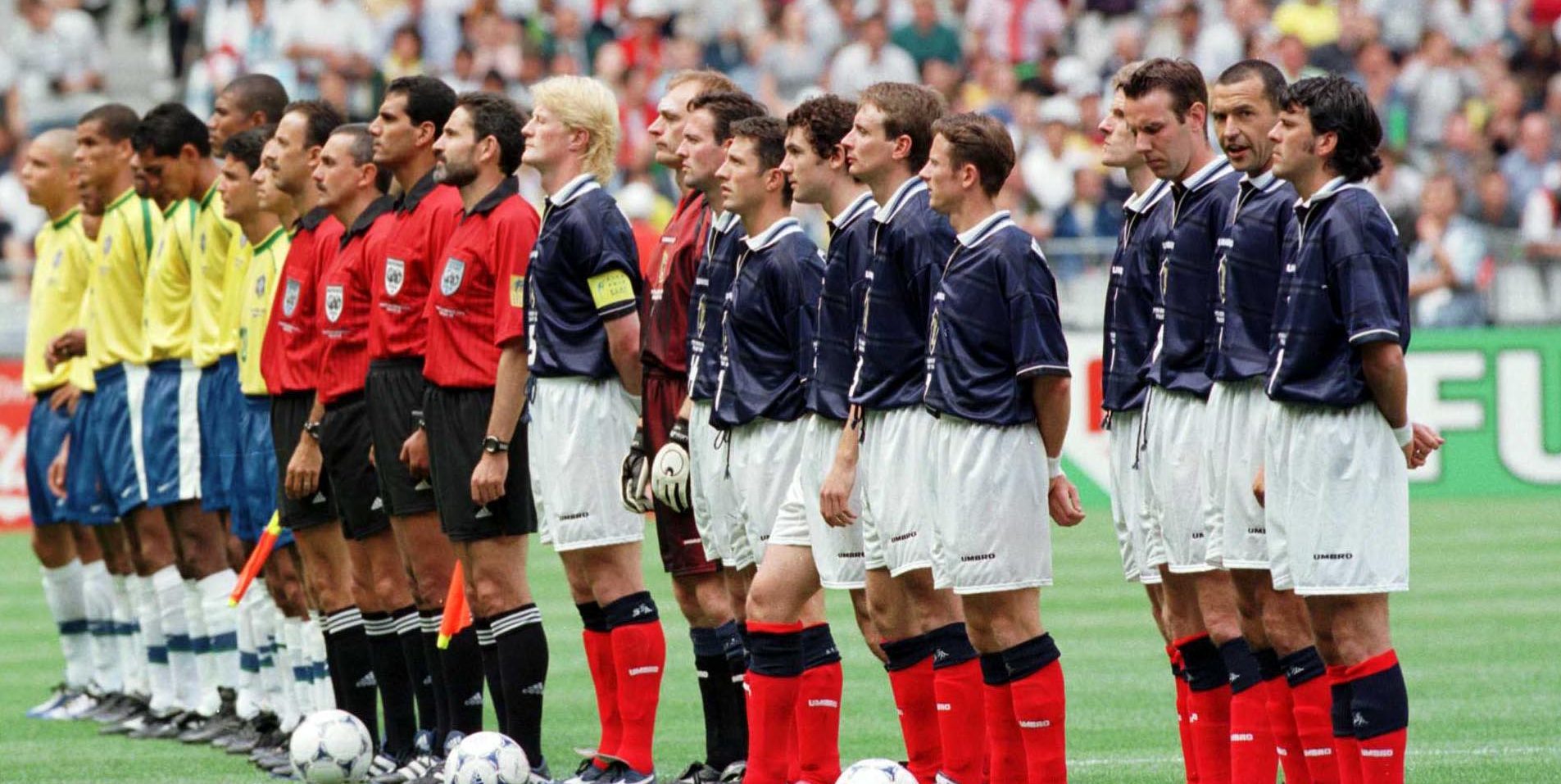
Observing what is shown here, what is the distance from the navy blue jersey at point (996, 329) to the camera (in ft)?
23.1

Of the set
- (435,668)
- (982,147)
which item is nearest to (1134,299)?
(982,147)

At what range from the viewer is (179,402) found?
10734 millimetres

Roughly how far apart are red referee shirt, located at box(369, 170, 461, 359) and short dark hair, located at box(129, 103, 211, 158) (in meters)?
2.23

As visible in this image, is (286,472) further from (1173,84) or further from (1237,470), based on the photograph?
(1237,470)

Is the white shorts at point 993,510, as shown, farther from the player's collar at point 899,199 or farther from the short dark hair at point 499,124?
the short dark hair at point 499,124

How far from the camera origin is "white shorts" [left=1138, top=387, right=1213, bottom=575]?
736cm

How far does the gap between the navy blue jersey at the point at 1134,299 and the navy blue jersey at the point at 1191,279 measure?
0.50ft

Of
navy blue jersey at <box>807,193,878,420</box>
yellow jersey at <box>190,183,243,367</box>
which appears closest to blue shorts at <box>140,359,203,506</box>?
yellow jersey at <box>190,183,243,367</box>

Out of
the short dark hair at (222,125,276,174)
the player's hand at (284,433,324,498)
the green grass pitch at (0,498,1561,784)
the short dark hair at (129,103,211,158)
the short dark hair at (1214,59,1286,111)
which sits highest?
the short dark hair at (129,103,211,158)

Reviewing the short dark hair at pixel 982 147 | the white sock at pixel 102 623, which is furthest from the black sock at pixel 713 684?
the white sock at pixel 102 623

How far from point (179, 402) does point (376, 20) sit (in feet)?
46.4

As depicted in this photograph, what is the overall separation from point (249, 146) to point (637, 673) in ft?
10.2

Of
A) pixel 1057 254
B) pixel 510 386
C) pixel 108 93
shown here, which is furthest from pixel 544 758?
pixel 108 93

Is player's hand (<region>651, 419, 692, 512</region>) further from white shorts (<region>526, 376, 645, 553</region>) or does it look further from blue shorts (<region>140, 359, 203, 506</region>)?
blue shorts (<region>140, 359, 203, 506</region>)
